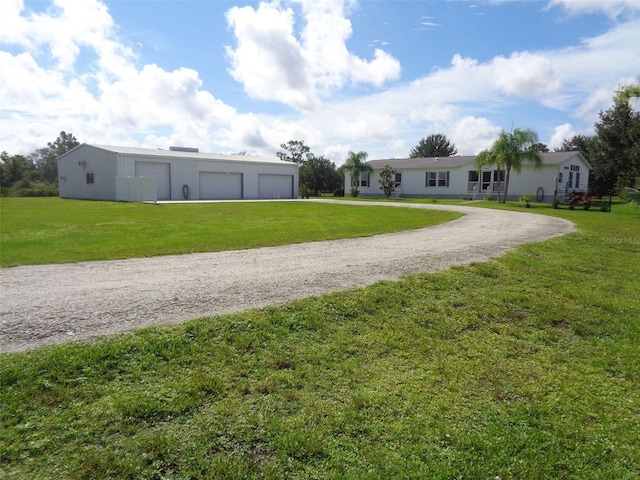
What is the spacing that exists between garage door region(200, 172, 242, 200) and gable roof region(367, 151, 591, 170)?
14.9 meters

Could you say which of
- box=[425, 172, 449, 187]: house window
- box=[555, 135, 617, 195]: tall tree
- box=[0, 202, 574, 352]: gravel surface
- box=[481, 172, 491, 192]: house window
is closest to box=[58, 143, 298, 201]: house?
box=[425, 172, 449, 187]: house window

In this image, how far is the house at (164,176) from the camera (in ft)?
93.3

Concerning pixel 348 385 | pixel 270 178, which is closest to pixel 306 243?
pixel 348 385

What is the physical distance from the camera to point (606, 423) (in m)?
3.39

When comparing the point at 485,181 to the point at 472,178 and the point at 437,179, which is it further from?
the point at 437,179

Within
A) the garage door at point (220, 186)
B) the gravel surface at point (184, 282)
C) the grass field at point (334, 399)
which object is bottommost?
the grass field at point (334, 399)

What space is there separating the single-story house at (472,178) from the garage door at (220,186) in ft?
45.0

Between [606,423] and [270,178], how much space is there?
35.7 metres

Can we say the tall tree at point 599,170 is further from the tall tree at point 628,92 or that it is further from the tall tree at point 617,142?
the tall tree at point 628,92

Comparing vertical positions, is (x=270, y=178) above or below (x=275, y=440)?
above

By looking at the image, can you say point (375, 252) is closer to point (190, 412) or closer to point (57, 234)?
point (190, 412)

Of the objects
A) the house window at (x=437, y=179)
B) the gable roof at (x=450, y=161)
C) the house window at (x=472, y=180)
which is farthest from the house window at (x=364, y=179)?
the house window at (x=472, y=180)

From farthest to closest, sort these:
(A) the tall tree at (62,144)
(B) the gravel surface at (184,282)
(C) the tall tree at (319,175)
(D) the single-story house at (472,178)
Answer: (A) the tall tree at (62,144), (C) the tall tree at (319,175), (D) the single-story house at (472,178), (B) the gravel surface at (184,282)

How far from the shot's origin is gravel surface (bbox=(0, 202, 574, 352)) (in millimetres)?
4199
